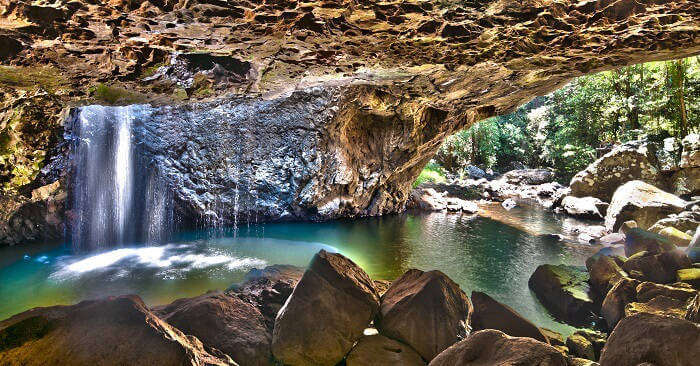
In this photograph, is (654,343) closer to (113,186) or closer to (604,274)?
(604,274)

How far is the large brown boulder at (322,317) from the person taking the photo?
3.46 metres

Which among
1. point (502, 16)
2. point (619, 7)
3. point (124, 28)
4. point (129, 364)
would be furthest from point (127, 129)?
point (619, 7)

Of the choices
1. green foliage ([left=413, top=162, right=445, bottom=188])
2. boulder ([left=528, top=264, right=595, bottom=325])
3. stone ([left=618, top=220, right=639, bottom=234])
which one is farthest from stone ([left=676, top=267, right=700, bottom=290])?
green foliage ([left=413, top=162, right=445, bottom=188])

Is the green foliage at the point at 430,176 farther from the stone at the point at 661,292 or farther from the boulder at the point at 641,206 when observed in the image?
the stone at the point at 661,292

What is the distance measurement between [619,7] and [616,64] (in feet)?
7.18

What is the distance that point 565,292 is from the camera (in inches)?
220

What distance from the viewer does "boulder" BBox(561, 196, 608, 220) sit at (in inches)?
532

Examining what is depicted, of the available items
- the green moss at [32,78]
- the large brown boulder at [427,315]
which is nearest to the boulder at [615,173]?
the large brown boulder at [427,315]

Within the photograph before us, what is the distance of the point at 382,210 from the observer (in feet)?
46.2

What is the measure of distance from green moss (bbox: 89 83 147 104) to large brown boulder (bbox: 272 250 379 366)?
390cm

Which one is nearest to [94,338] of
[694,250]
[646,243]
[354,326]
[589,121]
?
[354,326]

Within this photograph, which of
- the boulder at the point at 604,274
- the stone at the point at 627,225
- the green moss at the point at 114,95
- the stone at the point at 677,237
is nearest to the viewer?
the green moss at the point at 114,95

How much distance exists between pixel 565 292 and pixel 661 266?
1726 mm

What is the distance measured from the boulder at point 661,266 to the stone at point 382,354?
4836 millimetres
